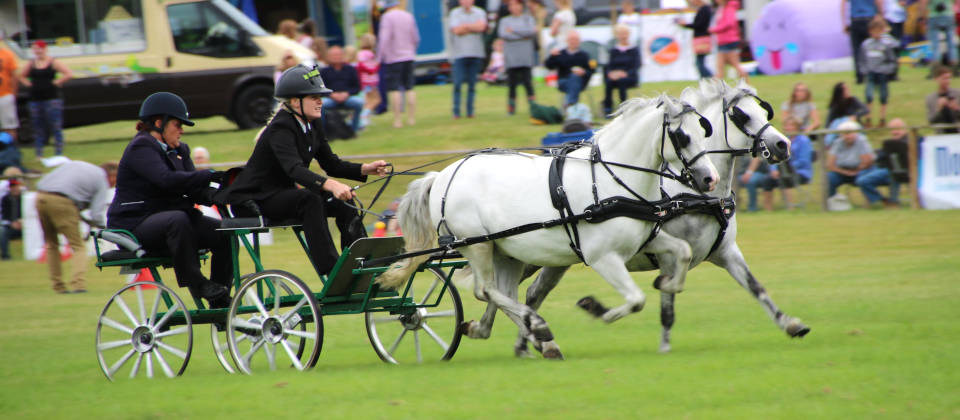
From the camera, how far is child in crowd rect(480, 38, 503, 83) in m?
24.6

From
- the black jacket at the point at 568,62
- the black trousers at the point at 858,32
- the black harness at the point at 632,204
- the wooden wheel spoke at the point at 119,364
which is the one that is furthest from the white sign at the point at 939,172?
the wooden wheel spoke at the point at 119,364

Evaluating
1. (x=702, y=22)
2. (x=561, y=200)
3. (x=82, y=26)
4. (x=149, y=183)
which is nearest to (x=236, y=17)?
(x=82, y=26)

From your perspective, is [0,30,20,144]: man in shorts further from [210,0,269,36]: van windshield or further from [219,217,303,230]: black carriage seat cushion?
[219,217,303,230]: black carriage seat cushion

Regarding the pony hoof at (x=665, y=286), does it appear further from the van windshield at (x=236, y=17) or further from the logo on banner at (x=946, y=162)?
the van windshield at (x=236, y=17)

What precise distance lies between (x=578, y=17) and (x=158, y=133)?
17249 millimetres

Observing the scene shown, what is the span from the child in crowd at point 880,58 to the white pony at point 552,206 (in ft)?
37.6

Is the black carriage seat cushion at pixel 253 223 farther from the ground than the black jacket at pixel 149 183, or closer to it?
closer to it

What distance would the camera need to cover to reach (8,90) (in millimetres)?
17875

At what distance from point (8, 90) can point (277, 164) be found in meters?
12.3

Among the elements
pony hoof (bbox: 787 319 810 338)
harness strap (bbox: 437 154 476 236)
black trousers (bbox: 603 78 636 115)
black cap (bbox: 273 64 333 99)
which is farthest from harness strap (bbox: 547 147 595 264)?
black trousers (bbox: 603 78 636 115)

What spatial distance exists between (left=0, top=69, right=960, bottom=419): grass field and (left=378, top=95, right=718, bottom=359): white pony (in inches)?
19.3

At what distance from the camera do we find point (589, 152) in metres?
7.45

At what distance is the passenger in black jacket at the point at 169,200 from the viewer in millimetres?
7430

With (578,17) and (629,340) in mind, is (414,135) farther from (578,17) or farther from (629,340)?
(629,340)
